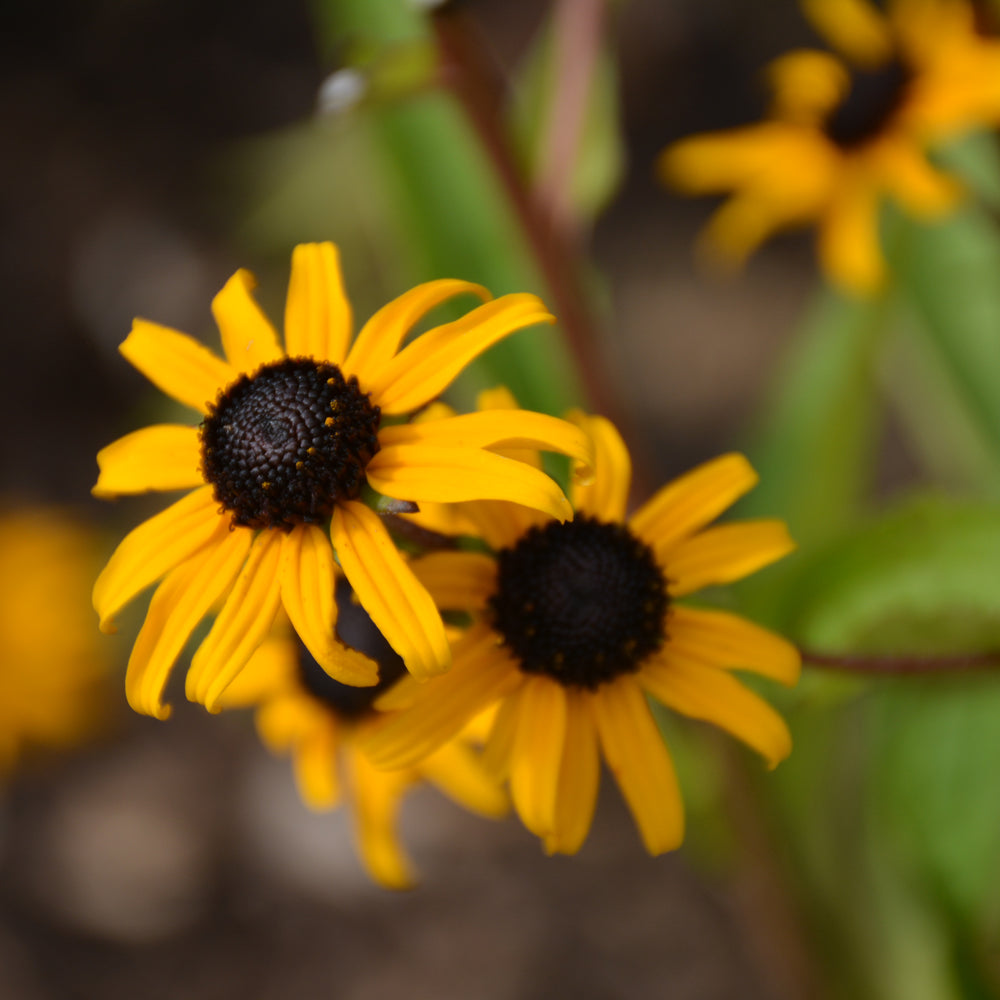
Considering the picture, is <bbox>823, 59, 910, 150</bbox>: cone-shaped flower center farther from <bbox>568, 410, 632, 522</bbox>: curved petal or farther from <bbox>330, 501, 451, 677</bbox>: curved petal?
<bbox>330, 501, 451, 677</bbox>: curved petal

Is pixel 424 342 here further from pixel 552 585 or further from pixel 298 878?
pixel 298 878

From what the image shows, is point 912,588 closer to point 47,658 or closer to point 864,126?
point 864,126

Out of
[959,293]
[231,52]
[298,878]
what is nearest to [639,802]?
[959,293]

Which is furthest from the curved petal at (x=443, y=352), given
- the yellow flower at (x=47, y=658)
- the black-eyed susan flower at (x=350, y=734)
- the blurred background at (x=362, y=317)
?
the yellow flower at (x=47, y=658)

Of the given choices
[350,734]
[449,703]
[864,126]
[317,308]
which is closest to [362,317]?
[864,126]

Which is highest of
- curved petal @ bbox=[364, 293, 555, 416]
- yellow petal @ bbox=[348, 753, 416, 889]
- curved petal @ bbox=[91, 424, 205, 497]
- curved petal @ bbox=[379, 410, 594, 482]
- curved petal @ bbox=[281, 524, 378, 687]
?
curved petal @ bbox=[91, 424, 205, 497]

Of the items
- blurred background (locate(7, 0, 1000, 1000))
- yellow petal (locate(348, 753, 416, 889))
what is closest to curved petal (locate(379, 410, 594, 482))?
yellow petal (locate(348, 753, 416, 889))

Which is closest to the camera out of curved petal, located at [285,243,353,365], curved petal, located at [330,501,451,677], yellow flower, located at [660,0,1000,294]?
curved petal, located at [330,501,451,677]
